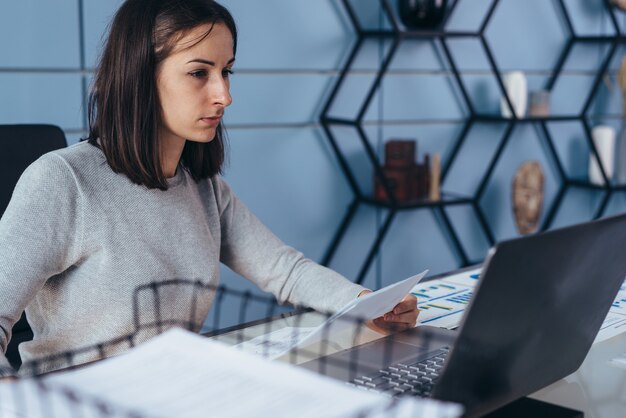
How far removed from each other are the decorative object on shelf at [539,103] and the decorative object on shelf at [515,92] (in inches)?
2.7

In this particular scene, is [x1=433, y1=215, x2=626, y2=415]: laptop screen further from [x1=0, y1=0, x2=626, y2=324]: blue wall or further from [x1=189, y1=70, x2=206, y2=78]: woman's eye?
[x1=0, y1=0, x2=626, y2=324]: blue wall

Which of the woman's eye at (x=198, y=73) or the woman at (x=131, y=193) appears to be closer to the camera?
the woman at (x=131, y=193)

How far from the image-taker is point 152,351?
784 mm

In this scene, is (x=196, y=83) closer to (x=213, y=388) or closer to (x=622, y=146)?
(x=213, y=388)

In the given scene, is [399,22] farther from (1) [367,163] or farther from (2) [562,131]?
(2) [562,131]

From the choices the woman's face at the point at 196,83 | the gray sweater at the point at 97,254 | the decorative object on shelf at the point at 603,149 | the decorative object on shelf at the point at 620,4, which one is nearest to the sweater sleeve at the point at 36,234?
the gray sweater at the point at 97,254

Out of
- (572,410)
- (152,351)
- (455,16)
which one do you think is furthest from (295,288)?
(455,16)

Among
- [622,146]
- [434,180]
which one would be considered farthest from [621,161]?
[434,180]

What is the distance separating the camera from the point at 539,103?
13.1 feet

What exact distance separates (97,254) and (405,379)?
669mm

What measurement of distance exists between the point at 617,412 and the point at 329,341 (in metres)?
0.45

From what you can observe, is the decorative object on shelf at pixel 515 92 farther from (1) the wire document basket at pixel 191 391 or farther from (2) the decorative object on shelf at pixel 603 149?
(1) the wire document basket at pixel 191 391

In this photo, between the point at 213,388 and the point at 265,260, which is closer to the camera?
the point at 213,388

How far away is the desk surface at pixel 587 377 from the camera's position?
1083mm
